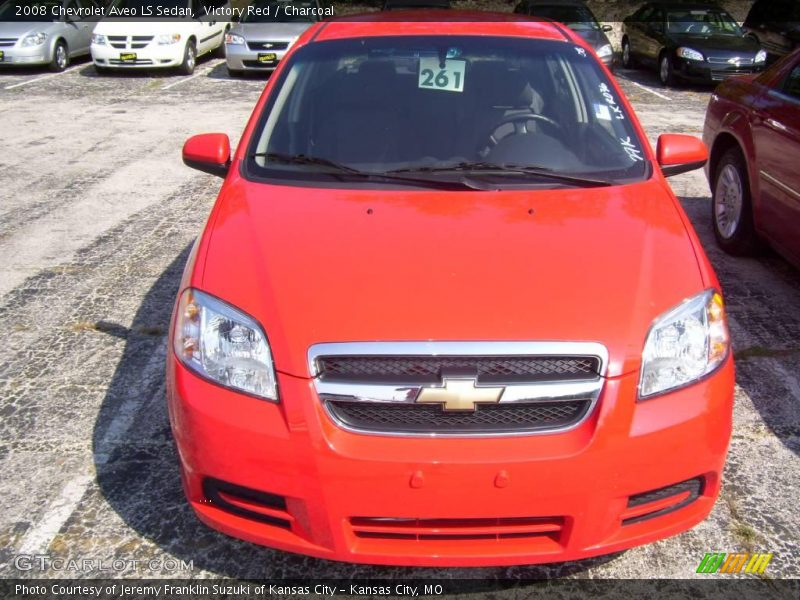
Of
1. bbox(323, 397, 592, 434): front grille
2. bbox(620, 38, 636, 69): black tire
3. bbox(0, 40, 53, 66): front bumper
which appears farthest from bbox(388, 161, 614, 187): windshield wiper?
bbox(620, 38, 636, 69): black tire

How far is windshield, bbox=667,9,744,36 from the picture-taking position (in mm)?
14703

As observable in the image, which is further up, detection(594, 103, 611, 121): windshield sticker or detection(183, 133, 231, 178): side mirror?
detection(594, 103, 611, 121): windshield sticker

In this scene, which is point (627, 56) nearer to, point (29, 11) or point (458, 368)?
point (29, 11)

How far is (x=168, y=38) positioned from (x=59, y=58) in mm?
2313

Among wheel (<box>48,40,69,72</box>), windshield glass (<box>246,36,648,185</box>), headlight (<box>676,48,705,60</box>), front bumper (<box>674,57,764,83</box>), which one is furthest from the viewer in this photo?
wheel (<box>48,40,69,72</box>)

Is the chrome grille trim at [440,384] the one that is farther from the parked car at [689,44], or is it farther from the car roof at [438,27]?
the parked car at [689,44]

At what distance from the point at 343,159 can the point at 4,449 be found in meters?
1.92

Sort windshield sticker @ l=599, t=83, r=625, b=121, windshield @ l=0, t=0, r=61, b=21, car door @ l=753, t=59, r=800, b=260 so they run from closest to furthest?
windshield sticker @ l=599, t=83, r=625, b=121 < car door @ l=753, t=59, r=800, b=260 < windshield @ l=0, t=0, r=61, b=21

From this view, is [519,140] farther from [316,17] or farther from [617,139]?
[316,17]

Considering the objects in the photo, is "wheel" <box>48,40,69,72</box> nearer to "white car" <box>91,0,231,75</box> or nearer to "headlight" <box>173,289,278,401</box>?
"white car" <box>91,0,231,75</box>

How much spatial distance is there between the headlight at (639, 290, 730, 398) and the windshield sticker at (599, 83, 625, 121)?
1222 mm

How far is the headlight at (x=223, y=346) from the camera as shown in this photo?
7.53 feet

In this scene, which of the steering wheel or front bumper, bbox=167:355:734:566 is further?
the steering wheel

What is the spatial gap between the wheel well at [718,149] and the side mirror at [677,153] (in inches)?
93.3
